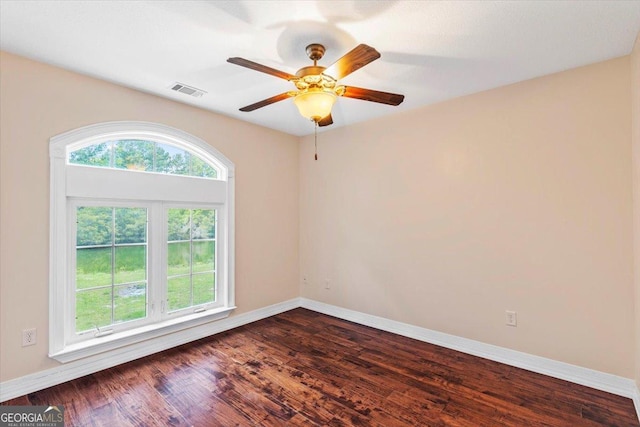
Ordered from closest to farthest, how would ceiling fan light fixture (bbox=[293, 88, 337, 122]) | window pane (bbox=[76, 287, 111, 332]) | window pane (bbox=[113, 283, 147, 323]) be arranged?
ceiling fan light fixture (bbox=[293, 88, 337, 122]) < window pane (bbox=[76, 287, 111, 332]) < window pane (bbox=[113, 283, 147, 323])

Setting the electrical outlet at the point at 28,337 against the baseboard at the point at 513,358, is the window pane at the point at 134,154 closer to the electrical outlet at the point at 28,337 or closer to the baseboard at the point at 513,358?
the electrical outlet at the point at 28,337

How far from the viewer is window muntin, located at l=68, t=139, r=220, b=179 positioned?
9.07ft

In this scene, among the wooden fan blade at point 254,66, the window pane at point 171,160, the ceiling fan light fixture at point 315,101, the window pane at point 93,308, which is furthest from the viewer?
the window pane at point 171,160

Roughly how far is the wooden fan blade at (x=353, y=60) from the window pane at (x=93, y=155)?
222cm

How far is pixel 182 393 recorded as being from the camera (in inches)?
92.7

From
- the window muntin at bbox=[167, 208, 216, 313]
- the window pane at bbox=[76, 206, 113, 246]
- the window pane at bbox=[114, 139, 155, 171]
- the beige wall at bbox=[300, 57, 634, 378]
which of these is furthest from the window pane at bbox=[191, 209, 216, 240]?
the beige wall at bbox=[300, 57, 634, 378]

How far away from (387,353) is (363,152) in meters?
2.31

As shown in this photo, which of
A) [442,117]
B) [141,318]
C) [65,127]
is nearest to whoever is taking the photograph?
[65,127]

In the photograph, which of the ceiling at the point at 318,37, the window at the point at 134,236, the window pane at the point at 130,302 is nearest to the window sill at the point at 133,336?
the window at the point at 134,236

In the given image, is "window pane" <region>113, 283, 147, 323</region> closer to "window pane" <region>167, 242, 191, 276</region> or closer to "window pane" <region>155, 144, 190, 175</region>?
"window pane" <region>167, 242, 191, 276</region>

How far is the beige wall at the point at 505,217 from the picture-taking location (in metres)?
2.38

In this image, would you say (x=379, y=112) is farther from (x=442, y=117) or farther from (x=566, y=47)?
(x=566, y=47)

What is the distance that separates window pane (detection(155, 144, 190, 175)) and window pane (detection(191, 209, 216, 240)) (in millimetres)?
477

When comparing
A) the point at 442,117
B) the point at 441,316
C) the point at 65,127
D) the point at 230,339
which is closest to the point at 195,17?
the point at 65,127
